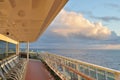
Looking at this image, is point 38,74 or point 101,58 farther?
point 101,58

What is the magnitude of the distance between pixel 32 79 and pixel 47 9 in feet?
16.4

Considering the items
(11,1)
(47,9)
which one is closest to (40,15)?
(47,9)

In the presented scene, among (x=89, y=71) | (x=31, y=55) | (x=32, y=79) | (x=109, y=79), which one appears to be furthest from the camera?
(x=31, y=55)

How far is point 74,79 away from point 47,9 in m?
1.69

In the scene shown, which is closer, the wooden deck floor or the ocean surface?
the wooden deck floor

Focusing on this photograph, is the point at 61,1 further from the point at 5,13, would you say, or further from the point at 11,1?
the point at 5,13

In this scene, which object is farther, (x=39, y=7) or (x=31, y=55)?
(x=31, y=55)

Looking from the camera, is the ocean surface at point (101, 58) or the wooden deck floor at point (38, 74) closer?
the wooden deck floor at point (38, 74)

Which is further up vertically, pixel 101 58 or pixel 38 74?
pixel 101 58

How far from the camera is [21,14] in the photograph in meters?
5.07

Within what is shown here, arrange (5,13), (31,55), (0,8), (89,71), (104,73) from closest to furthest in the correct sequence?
(104,73) < (89,71) < (0,8) < (5,13) < (31,55)

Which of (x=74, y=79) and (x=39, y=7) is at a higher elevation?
→ (x=39, y=7)

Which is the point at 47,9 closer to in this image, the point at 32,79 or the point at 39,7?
the point at 39,7

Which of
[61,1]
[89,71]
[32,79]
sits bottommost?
[32,79]
